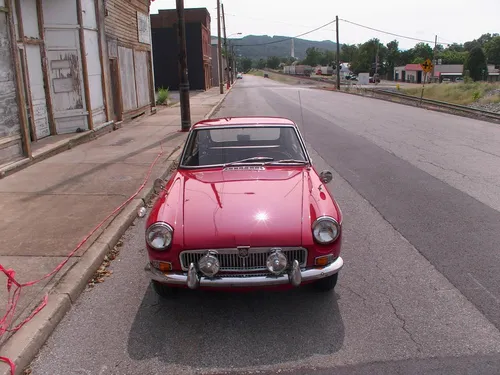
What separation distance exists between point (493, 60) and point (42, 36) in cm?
12495

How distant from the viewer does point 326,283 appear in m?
4.21

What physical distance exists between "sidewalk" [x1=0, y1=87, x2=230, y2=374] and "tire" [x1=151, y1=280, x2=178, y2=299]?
798 mm

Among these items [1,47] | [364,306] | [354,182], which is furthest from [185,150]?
[1,47]

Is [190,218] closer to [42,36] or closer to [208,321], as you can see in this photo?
[208,321]

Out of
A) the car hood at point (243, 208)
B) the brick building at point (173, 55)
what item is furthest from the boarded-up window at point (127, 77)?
the brick building at point (173, 55)

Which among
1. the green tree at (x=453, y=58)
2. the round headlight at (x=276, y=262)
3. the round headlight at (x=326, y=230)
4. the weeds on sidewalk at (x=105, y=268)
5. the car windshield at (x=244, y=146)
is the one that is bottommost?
the weeds on sidewalk at (x=105, y=268)

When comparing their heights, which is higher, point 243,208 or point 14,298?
point 243,208

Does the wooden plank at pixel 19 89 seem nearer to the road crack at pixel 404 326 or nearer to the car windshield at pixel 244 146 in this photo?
the car windshield at pixel 244 146

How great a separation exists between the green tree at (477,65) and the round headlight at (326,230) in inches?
3594

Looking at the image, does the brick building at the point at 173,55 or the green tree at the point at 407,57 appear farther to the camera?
Result: the green tree at the point at 407,57

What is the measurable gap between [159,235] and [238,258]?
672mm

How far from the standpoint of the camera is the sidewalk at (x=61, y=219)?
3.97 m

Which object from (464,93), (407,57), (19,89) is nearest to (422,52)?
(407,57)

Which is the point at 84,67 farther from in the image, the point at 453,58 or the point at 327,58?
the point at 327,58
